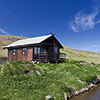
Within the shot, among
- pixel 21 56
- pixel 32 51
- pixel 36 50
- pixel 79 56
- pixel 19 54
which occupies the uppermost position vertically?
pixel 36 50

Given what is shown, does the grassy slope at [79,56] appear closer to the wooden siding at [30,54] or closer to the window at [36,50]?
the window at [36,50]

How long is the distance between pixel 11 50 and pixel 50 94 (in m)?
21.0

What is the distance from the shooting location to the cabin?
67.5ft

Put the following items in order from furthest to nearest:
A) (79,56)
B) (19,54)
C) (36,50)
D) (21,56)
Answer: (79,56), (19,54), (21,56), (36,50)

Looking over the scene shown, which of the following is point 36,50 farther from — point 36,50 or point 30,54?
point 30,54

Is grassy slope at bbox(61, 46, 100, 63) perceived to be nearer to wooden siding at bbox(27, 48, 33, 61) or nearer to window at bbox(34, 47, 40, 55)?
window at bbox(34, 47, 40, 55)

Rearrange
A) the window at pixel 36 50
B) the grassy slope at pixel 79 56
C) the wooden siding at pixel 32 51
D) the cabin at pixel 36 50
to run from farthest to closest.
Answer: the grassy slope at pixel 79 56, the window at pixel 36 50, the wooden siding at pixel 32 51, the cabin at pixel 36 50

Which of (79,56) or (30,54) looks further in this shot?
(79,56)

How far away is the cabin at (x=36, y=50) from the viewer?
20562mm

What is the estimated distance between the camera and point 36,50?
21359 mm

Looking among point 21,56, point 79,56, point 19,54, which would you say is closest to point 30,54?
point 21,56

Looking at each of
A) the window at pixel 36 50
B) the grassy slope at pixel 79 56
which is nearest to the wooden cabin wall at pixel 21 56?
the window at pixel 36 50

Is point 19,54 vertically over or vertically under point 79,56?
over

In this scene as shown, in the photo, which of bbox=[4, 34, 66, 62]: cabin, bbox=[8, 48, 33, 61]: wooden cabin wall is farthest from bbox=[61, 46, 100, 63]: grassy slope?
bbox=[8, 48, 33, 61]: wooden cabin wall
